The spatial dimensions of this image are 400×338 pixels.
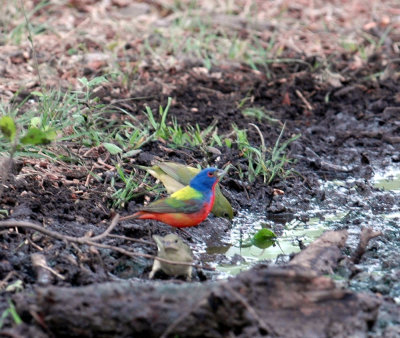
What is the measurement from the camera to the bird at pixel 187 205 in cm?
427

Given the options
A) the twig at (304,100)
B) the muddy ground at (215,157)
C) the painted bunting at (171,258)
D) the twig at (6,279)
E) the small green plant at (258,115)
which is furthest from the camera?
the twig at (304,100)

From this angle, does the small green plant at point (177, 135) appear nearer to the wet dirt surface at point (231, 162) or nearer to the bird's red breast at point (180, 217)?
the wet dirt surface at point (231, 162)

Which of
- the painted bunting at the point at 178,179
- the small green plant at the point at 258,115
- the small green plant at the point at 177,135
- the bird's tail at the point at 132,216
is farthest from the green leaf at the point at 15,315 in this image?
the small green plant at the point at 258,115

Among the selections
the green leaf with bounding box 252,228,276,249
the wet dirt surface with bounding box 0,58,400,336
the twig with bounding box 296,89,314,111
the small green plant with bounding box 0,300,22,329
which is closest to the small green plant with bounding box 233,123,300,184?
the wet dirt surface with bounding box 0,58,400,336

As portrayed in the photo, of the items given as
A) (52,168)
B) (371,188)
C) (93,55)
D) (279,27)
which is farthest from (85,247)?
(279,27)

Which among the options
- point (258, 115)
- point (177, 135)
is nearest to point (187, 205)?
point (177, 135)

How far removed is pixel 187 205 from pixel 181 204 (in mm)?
36

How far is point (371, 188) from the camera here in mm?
5516

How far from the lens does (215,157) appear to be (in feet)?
18.3

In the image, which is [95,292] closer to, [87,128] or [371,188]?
[87,128]

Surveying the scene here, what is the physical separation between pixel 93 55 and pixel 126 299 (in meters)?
4.94

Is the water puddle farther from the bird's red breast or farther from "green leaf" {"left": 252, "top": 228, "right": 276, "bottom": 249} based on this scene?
the bird's red breast

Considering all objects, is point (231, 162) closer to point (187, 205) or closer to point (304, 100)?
point (187, 205)

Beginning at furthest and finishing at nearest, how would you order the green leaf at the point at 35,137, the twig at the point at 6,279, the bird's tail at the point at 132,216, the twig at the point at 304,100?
1. the twig at the point at 304,100
2. the bird's tail at the point at 132,216
3. the green leaf at the point at 35,137
4. the twig at the point at 6,279
